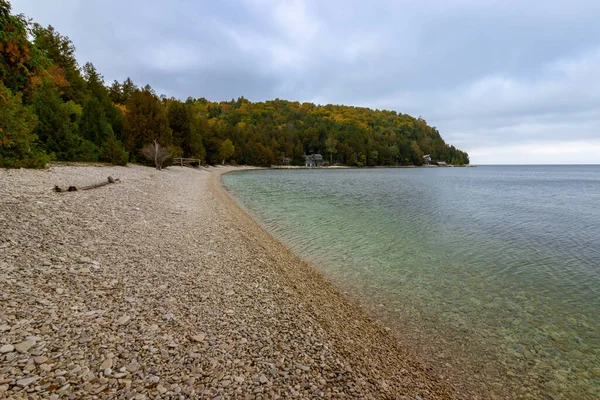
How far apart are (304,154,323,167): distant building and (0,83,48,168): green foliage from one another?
389 feet

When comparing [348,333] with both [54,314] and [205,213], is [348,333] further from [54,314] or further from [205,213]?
[205,213]

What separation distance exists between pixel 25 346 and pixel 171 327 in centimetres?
162

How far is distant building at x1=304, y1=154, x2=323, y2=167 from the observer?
5271 inches

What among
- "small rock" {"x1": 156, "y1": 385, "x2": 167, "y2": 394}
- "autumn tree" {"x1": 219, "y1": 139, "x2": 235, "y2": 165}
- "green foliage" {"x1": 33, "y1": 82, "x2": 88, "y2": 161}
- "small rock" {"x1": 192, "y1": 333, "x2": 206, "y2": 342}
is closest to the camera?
"small rock" {"x1": 156, "y1": 385, "x2": 167, "y2": 394}

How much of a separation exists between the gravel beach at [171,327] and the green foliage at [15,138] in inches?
465

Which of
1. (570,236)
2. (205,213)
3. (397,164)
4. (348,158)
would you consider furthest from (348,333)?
(397,164)

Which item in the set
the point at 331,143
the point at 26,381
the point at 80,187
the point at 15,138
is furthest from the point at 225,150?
the point at 26,381

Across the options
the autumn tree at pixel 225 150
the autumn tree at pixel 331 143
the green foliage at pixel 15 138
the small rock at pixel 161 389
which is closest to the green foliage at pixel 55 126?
the green foliage at pixel 15 138

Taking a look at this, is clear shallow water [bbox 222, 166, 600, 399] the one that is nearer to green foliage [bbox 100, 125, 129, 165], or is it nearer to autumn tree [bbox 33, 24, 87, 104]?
green foliage [bbox 100, 125, 129, 165]

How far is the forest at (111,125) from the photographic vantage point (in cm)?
903

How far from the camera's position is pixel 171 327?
4.26 meters

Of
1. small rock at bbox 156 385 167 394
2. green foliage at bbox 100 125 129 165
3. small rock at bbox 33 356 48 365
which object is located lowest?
small rock at bbox 156 385 167 394

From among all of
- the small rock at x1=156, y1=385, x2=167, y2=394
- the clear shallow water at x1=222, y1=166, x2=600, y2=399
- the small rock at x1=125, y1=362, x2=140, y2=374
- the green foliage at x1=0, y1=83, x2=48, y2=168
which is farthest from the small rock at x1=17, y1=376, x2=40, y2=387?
the green foliage at x1=0, y1=83, x2=48, y2=168

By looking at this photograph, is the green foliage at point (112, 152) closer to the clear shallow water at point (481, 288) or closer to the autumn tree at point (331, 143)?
the clear shallow water at point (481, 288)
